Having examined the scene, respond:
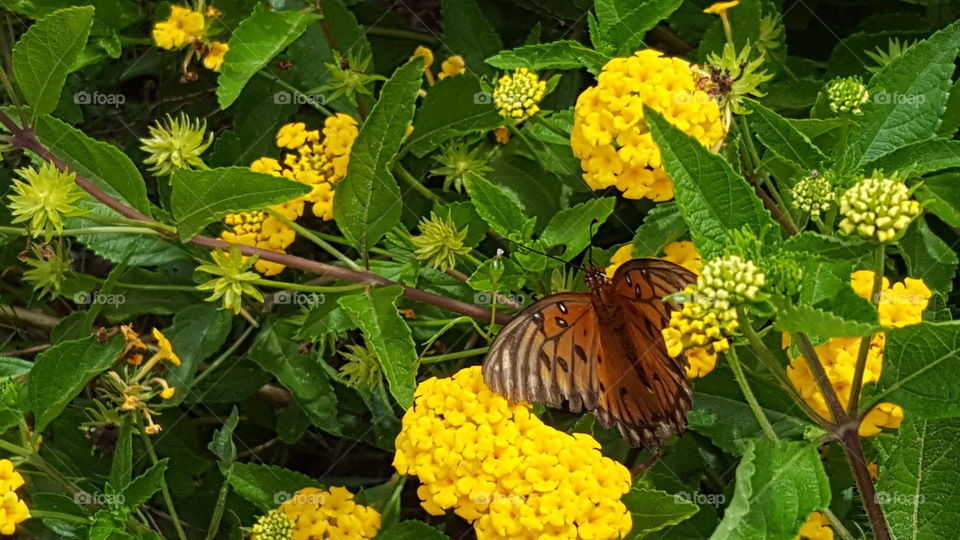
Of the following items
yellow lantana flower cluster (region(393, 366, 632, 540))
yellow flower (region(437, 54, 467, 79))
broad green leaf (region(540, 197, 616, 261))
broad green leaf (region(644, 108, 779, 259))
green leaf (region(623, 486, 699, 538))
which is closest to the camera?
broad green leaf (region(644, 108, 779, 259))

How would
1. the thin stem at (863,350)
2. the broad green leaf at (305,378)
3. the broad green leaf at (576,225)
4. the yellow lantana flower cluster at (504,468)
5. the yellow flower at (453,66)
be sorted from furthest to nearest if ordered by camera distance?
the yellow flower at (453,66), the broad green leaf at (305,378), the broad green leaf at (576,225), the yellow lantana flower cluster at (504,468), the thin stem at (863,350)

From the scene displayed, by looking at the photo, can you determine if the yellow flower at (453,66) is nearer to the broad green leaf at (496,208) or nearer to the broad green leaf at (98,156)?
the broad green leaf at (496,208)

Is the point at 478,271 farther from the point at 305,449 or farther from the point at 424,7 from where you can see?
the point at 424,7

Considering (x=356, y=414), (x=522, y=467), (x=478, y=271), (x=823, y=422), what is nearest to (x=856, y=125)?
(x=823, y=422)

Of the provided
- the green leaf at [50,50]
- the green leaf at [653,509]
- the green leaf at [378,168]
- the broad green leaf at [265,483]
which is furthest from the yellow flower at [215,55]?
the green leaf at [653,509]

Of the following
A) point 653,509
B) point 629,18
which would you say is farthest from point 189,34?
point 653,509

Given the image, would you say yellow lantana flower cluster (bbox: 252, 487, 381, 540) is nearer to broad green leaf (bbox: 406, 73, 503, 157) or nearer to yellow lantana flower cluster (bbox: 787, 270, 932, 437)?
broad green leaf (bbox: 406, 73, 503, 157)

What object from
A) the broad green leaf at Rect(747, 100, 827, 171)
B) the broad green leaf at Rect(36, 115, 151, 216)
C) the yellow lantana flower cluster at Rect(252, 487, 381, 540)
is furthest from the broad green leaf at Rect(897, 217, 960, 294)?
the broad green leaf at Rect(36, 115, 151, 216)
